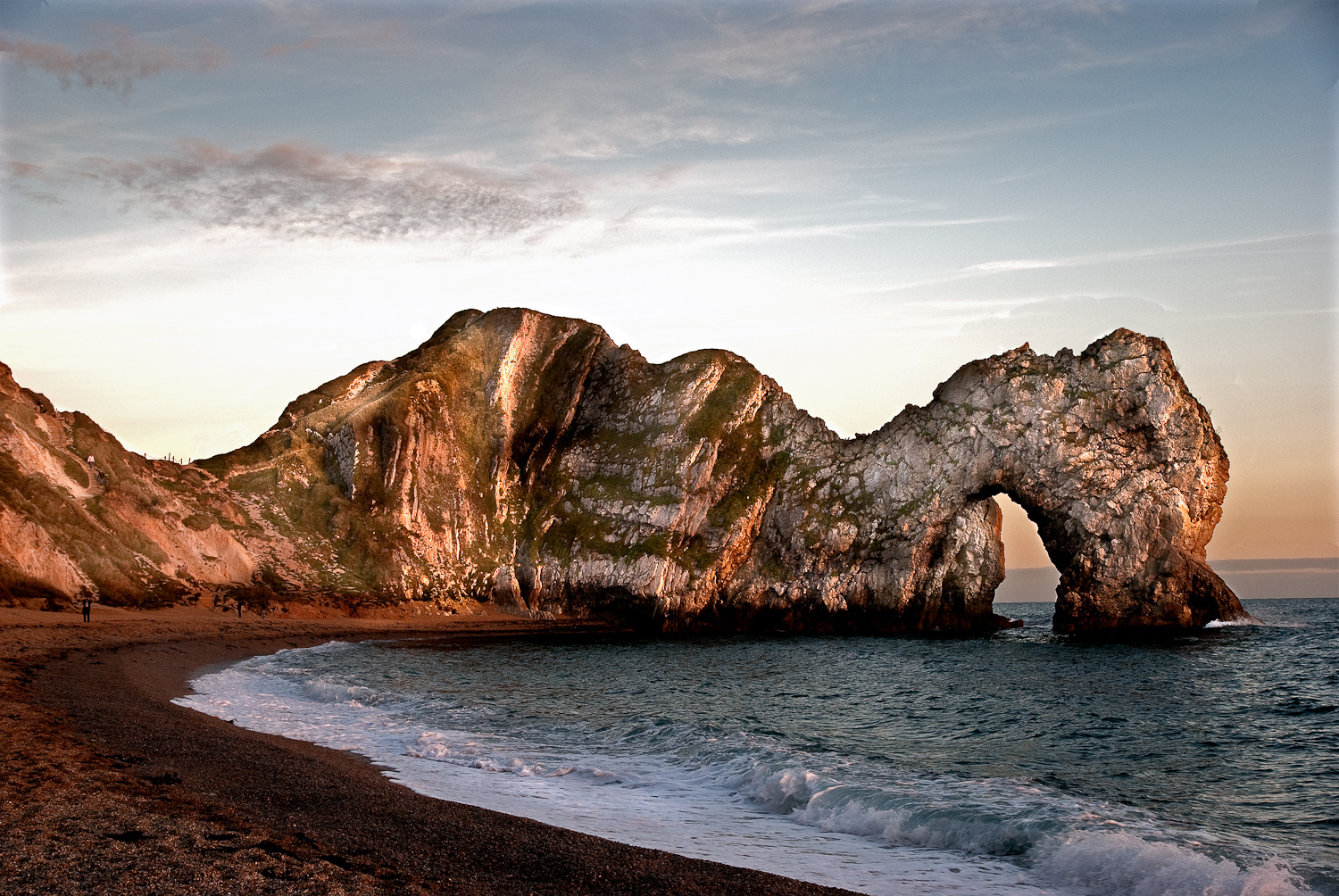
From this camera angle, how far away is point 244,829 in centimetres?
1027

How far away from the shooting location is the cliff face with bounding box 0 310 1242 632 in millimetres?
67688

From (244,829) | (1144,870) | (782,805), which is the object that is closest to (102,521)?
(244,829)

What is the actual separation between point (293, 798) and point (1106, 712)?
25102 millimetres

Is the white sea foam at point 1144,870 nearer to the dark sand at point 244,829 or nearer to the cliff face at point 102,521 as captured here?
the dark sand at point 244,829

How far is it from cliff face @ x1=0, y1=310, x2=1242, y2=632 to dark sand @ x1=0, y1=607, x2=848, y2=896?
49.2 m

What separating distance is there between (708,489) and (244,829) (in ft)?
248

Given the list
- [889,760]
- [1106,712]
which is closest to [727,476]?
[1106,712]

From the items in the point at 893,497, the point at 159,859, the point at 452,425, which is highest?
the point at 452,425

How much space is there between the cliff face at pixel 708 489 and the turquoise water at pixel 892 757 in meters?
26.6

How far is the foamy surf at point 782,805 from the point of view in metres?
11.5

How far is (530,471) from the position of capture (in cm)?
9519

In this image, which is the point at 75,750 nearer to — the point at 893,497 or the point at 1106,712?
the point at 1106,712

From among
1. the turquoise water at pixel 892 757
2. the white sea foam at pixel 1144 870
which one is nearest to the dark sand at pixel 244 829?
the turquoise water at pixel 892 757

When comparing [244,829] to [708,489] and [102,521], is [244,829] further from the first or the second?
[708,489]
